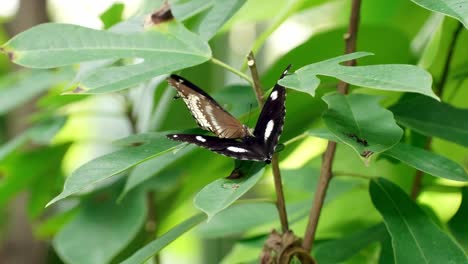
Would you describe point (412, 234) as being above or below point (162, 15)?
below

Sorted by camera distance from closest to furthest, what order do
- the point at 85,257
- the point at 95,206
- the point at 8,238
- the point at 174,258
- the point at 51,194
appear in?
the point at 85,257 < the point at 95,206 < the point at 51,194 < the point at 8,238 < the point at 174,258

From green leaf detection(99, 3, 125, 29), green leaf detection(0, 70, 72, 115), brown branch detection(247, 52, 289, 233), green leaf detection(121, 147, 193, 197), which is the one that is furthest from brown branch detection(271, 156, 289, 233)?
green leaf detection(0, 70, 72, 115)

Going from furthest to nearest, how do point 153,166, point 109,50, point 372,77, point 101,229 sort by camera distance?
point 101,229 → point 153,166 → point 109,50 → point 372,77

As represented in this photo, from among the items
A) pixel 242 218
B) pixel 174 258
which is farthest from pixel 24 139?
pixel 174 258

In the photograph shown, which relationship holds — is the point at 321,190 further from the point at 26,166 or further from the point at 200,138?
the point at 26,166

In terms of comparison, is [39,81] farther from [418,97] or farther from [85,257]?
[418,97]

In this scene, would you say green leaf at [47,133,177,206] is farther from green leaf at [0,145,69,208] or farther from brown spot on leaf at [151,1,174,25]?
green leaf at [0,145,69,208]

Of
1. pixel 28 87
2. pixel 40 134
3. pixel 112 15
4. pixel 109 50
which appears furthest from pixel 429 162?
pixel 28 87
